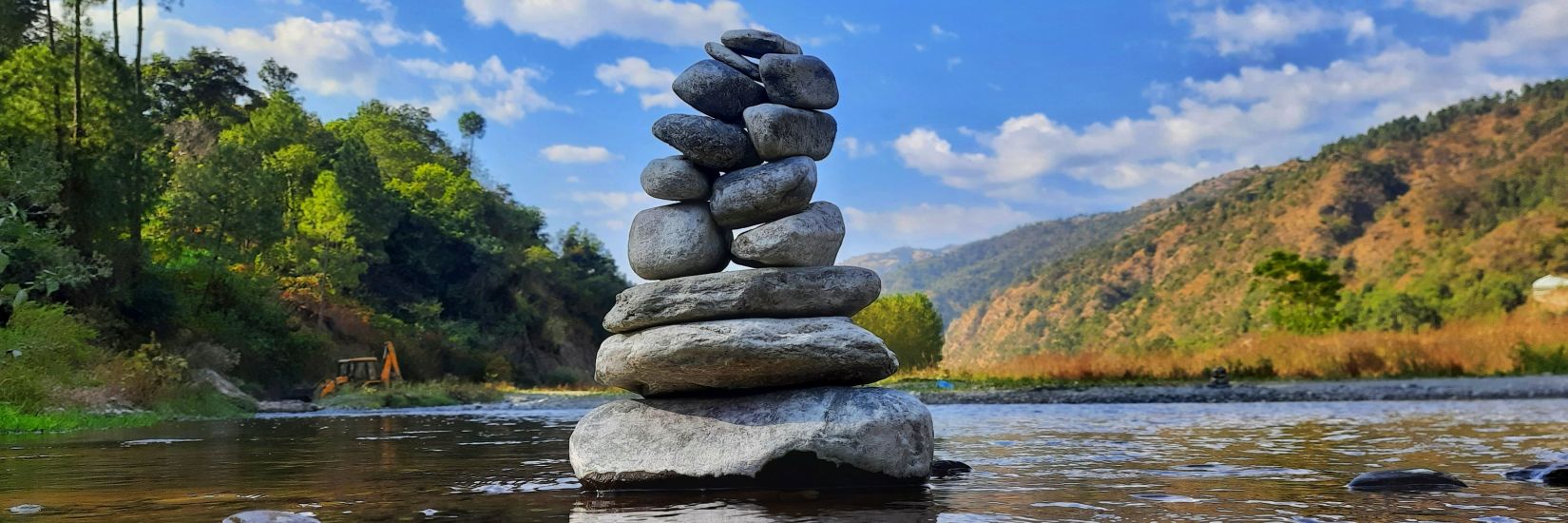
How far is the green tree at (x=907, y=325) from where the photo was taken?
6606 centimetres

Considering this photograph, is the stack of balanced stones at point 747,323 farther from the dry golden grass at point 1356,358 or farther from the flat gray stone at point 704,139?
the dry golden grass at point 1356,358

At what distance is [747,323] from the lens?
31.8ft

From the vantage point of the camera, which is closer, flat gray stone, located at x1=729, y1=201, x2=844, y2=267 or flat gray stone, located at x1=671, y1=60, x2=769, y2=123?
flat gray stone, located at x1=729, y1=201, x2=844, y2=267

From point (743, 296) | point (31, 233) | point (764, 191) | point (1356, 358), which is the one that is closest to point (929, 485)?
point (743, 296)

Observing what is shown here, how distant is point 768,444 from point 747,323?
1.08m

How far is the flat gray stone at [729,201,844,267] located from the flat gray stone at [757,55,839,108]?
1072 millimetres

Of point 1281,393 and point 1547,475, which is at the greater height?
point 1547,475

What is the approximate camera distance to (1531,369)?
3394cm

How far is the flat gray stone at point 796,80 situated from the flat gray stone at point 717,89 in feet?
0.69

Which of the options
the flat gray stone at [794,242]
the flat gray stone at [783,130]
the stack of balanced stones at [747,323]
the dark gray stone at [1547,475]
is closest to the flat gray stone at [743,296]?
the stack of balanced stones at [747,323]

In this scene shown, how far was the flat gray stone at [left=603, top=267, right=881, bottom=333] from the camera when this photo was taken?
32.6 ft

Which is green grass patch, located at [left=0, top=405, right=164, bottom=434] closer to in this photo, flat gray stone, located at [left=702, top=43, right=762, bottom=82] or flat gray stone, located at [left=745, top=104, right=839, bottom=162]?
flat gray stone, located at [left=702, top=43, right=762, bottom=82]

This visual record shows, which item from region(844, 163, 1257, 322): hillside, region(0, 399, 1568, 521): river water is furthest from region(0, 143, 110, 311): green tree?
region(844, 163, 1257, 322): hillside

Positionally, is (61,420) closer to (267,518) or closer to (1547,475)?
(267,518)
